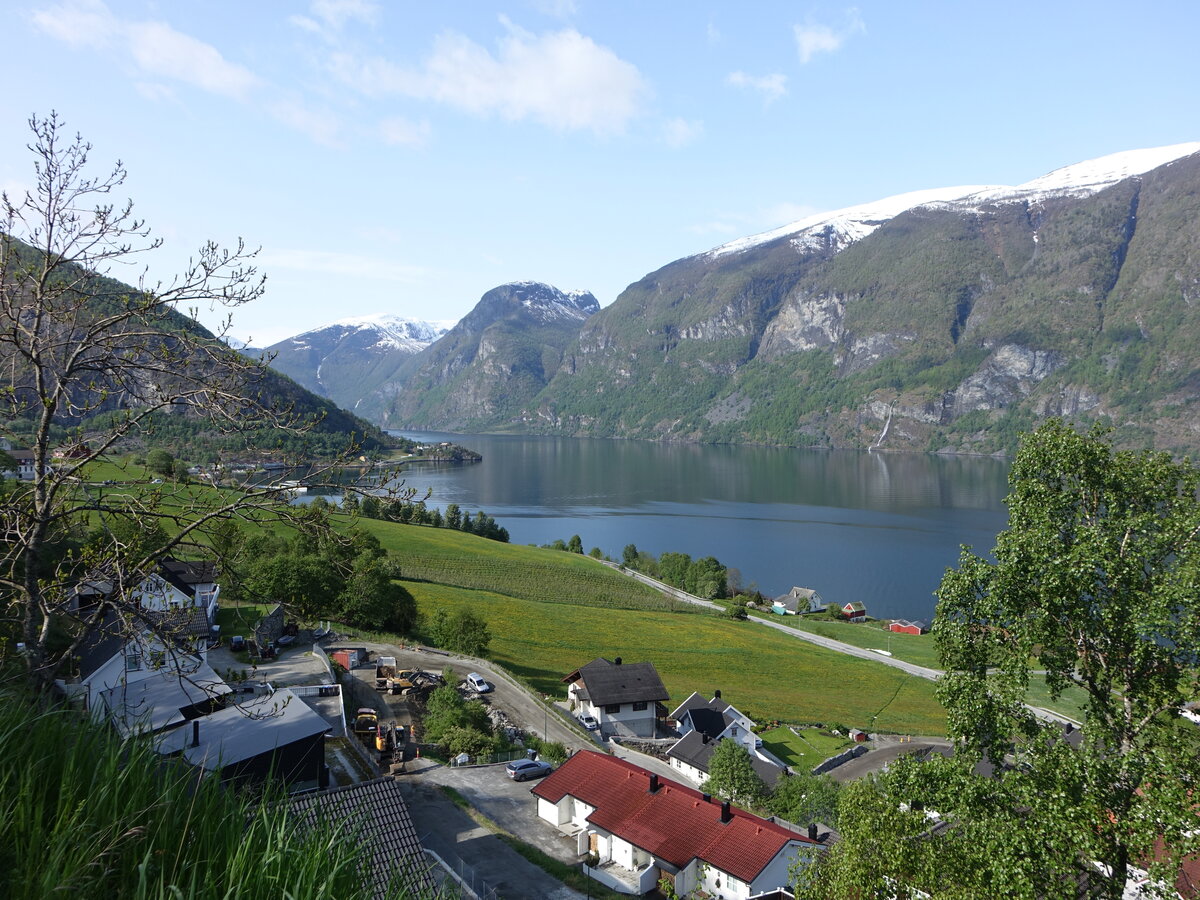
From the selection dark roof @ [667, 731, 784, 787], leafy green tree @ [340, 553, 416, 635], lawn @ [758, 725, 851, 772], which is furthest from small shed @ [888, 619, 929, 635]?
leafy green tree @ [340, 553, 416, 635]

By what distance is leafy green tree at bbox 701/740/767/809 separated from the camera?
26.9 metres

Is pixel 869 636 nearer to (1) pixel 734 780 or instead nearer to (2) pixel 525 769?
(1) pixel 734 780

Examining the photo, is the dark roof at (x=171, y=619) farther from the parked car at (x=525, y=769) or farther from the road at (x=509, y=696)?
the road at (x=509, y=696)

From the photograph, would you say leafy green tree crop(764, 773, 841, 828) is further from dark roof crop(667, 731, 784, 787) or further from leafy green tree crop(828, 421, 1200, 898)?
leafy green tree crop(828, 421, 1200, 898)

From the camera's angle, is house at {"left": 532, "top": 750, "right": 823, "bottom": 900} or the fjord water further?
the fjord water

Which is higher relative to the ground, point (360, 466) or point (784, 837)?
point (360, 466)

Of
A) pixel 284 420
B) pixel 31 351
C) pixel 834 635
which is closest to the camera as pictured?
pixel 31 351

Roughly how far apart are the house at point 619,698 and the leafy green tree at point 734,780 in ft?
33.0

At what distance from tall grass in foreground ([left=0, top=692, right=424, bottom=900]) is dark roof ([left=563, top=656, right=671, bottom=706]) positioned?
110 ft

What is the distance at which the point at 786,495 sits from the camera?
501 feet

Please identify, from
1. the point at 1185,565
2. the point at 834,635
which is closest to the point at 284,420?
the point at 1185,565

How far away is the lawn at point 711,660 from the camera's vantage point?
43.1m

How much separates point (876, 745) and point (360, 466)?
36925mm

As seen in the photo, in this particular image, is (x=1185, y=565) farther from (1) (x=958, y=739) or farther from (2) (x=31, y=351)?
(2) (x=31, y=351)
